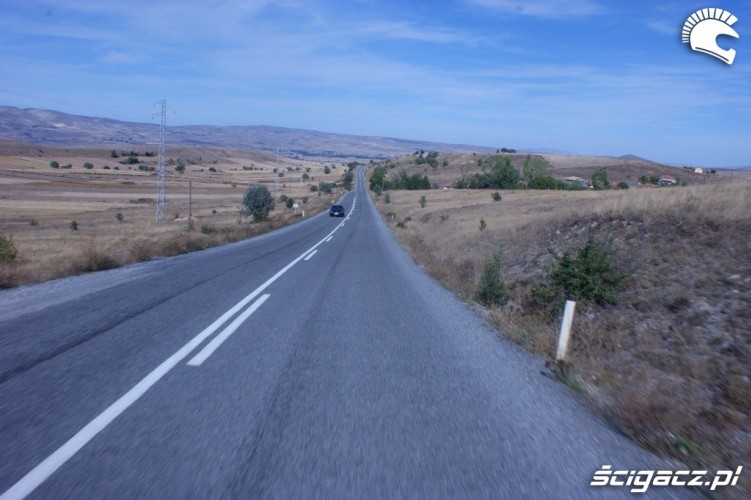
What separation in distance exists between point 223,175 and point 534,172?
7274cm

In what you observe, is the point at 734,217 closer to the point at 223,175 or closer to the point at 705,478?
the point at 705,478

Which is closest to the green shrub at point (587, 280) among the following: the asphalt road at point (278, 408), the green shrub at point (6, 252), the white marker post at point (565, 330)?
the asphalt road at point (278, 408)

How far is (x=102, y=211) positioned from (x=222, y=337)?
62840 mm

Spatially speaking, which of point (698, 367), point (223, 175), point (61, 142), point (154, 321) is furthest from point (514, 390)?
point (61, 142)

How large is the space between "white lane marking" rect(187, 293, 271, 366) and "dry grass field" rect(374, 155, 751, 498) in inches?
172

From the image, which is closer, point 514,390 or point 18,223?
point 514,390

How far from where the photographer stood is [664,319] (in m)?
11.6

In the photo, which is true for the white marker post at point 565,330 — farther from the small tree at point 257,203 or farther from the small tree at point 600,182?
the small tree at point 600,182

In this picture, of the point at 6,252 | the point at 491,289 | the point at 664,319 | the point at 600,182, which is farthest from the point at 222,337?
the point at 600,182

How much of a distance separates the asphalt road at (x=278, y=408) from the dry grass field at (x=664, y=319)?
0.49 meters

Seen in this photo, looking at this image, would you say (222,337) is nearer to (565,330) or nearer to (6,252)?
(565,330)

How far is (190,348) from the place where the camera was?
863 cm

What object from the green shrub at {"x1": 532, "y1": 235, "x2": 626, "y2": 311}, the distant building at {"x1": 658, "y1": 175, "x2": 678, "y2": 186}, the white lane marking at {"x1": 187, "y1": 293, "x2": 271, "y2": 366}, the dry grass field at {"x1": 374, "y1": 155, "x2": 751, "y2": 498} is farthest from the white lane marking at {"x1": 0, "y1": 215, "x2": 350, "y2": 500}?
the distant building at {"x1": 658, "y1": 175, "x2": 678, "y2": 186}

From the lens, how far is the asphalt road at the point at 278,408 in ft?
15.1
